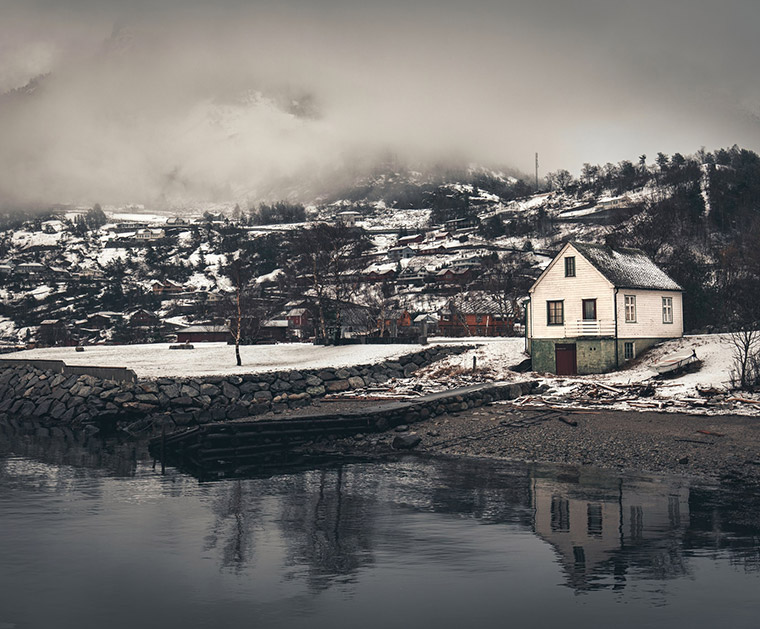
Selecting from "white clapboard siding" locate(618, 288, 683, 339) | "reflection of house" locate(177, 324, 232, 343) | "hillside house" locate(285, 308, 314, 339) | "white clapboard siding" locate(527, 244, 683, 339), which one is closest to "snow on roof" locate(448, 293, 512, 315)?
"hillside house" locate(285, 308, 314, 339)

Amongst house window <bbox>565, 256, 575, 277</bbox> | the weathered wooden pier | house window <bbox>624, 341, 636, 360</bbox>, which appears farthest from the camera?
house window <bbox>565, 256, 575, 277</bbox>

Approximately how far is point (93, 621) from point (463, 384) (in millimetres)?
35429

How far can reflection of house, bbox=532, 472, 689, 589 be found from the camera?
15.9 metres

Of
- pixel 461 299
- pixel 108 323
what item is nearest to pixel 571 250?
pixel 461 299

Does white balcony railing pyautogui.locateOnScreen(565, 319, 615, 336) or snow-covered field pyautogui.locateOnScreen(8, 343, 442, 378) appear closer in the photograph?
white balcony railing pyautogui.locateOnScreen(565, 319, 615, 336)

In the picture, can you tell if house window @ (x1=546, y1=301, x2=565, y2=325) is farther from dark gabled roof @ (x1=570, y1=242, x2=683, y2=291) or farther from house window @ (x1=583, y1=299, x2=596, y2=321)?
dark gabled roof @ (x1=570, y1=242, x2=683, y2=291)

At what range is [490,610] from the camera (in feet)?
44.2

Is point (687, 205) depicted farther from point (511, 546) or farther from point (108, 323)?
point (511, 546)

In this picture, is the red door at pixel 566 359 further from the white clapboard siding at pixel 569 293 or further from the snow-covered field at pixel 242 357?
the snow-covered field at pixel 242 357

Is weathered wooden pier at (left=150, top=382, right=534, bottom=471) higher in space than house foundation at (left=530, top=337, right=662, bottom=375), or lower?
lower

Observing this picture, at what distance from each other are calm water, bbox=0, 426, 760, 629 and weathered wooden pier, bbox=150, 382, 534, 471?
5800 mm

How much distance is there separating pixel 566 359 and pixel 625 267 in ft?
27.0

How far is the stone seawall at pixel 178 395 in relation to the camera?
43281mm

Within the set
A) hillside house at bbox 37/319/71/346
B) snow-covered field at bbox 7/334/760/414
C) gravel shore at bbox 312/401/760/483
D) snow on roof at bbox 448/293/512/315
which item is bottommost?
gravel shore at bbox 312/401/760/483
